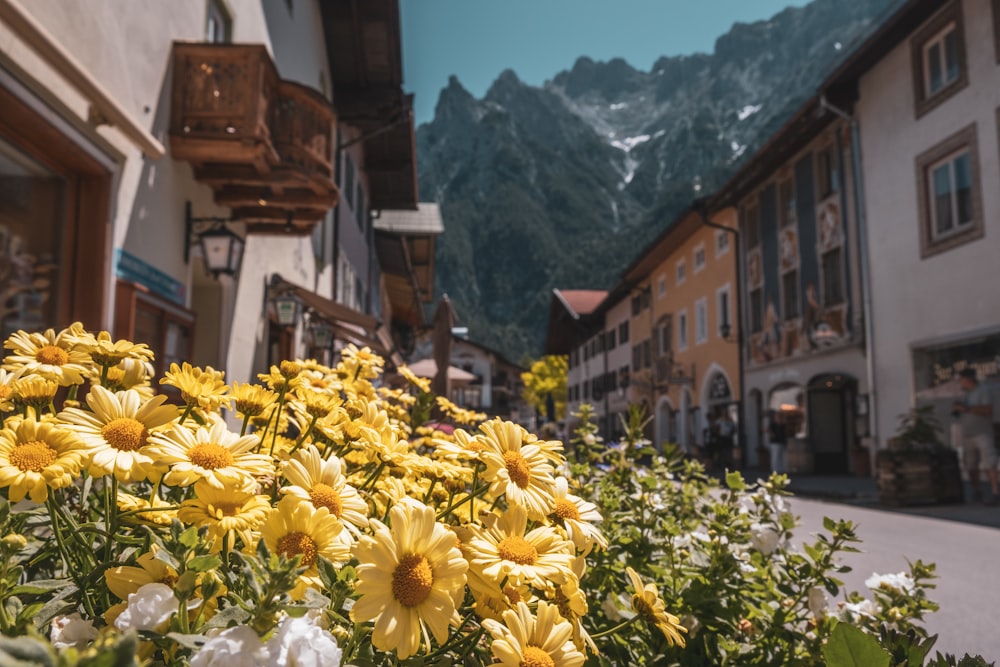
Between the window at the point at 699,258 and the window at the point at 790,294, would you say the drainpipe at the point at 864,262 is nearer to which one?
the window at the point at 790,294

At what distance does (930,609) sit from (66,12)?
5575 millimetres

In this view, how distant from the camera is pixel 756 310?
22594mm

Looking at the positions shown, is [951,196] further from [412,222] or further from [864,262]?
[412,222]

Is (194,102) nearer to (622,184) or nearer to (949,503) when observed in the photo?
(949,503)

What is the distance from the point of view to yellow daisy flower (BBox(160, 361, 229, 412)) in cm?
121

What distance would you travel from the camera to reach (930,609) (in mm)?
1966

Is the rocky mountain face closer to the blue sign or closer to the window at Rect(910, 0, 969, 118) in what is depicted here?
the window at Rect(910, 0, 969, 118)

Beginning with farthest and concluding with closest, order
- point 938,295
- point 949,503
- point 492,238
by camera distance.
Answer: point 492,238
point 938,295
point 949,503

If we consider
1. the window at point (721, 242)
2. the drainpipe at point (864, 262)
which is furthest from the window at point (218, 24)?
the window at point (721, 242)

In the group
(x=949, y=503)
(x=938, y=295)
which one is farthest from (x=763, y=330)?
(x=949, y=503)

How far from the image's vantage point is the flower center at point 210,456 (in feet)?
3.17

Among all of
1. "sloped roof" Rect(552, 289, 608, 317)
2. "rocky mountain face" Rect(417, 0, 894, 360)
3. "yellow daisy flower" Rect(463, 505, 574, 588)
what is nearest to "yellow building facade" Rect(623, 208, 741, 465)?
"sloped roof" Rect(552, 289, 608, 317)

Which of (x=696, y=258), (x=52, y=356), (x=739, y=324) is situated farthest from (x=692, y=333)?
(x=52, y=356)

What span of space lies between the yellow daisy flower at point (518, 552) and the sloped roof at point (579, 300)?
4732 centimetres
